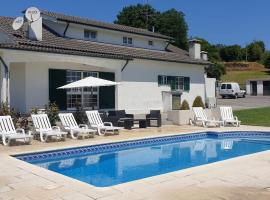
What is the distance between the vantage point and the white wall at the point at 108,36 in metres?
22.3

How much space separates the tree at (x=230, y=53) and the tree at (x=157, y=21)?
42.5 meters

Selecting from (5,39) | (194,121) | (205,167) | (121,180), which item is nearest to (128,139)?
(121,180)

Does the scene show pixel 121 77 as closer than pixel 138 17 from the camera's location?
Yes

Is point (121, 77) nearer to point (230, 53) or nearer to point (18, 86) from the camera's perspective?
point (18, 86)

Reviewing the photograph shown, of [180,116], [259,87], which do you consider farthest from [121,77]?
[259,87]

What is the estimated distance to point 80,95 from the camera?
20391 millimetres

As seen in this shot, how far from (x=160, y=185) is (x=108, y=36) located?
18.8 m

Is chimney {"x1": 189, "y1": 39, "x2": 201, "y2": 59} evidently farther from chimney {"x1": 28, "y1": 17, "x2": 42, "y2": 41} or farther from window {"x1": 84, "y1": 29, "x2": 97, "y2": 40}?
chimney {"x1": 28, "y1": 17, "x2": 42, "y2": 41}

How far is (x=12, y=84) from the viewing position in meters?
18.4

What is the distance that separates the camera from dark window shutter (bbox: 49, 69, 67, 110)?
1872cm

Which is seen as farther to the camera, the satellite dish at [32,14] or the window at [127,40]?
the window at [127,40]

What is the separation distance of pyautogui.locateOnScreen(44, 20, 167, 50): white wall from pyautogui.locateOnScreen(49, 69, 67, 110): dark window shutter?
164 inches

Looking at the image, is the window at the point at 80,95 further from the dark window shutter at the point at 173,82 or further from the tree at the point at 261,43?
the tree at the point at 261,43

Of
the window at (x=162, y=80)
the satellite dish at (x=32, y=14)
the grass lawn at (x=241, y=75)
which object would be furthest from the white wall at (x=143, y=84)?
the grass lawn at (x=241, y=75)
